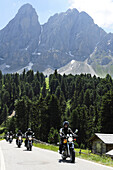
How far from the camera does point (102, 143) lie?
4931cm

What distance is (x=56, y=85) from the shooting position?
545 ft

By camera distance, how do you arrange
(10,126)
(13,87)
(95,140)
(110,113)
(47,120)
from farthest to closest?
(13,87) → (10,126) → (47,120) → (110,113) → (95,140)

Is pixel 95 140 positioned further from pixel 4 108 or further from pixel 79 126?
pixel 4 108

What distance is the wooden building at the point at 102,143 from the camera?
155 ft

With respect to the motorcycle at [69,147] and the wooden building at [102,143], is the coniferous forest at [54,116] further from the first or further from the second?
the motorcycle at [69,147]

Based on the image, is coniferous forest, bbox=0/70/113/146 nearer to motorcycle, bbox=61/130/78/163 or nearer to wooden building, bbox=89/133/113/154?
wooden building, bbox=89/133/113/154

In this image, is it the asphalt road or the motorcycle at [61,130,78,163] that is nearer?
the asphalt road

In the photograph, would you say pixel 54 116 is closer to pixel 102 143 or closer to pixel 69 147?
pixel 102 143

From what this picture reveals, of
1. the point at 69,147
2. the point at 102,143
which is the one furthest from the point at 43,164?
the point at 102,143

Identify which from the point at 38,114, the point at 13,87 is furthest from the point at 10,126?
the point at 13,87

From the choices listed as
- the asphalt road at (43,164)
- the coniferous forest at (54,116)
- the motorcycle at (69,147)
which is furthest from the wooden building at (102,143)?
the motorcycle at (69,147)

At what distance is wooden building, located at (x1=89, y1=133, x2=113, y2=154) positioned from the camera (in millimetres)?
47375

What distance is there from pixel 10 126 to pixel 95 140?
53.5m

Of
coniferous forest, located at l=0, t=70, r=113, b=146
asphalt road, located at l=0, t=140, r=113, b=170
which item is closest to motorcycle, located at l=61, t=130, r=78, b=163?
asphalt road, located at l=0, t=140, r=113, b=170
